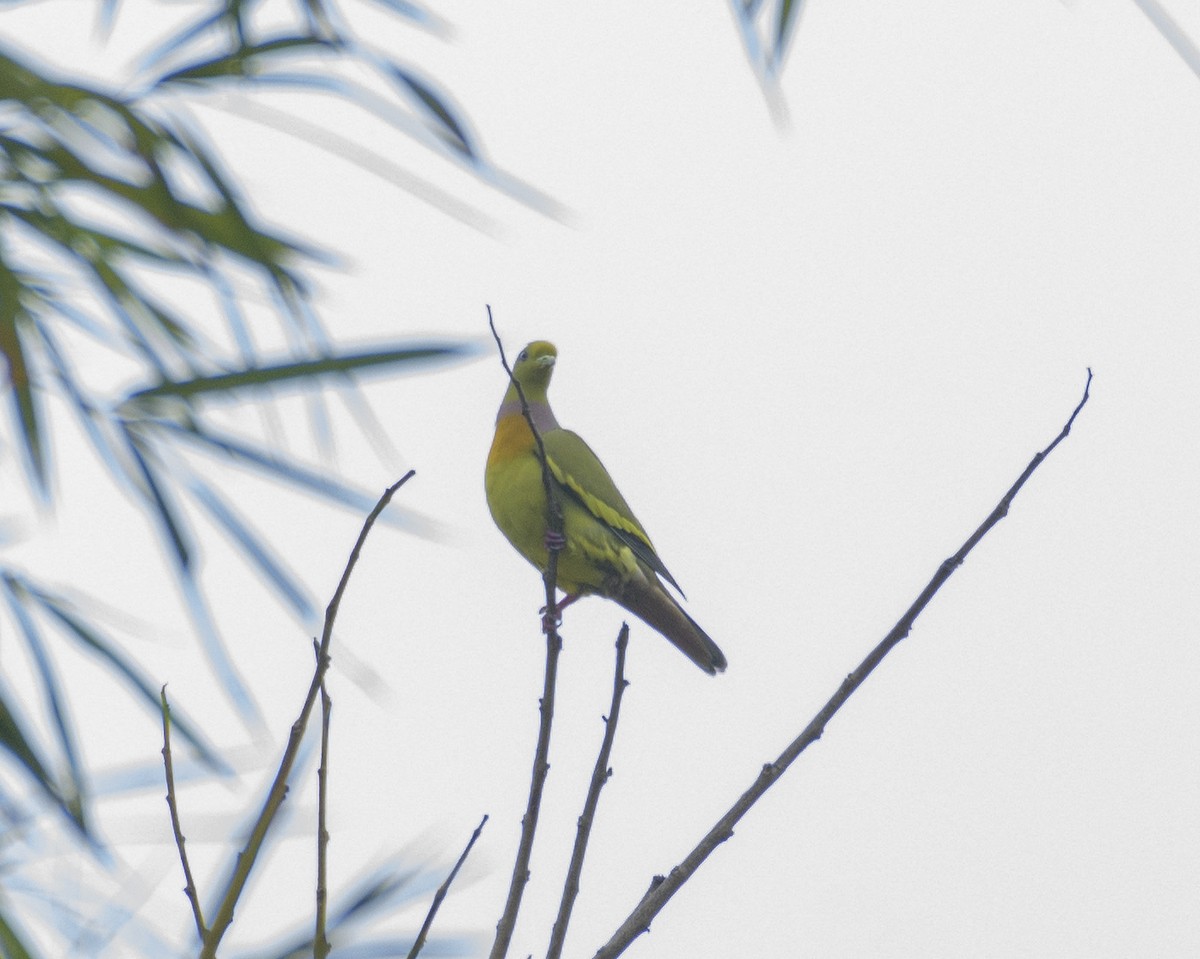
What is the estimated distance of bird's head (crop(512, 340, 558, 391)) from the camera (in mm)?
3926

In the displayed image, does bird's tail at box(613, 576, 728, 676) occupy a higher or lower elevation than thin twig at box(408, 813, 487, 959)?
higher

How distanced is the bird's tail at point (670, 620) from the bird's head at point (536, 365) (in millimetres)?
629

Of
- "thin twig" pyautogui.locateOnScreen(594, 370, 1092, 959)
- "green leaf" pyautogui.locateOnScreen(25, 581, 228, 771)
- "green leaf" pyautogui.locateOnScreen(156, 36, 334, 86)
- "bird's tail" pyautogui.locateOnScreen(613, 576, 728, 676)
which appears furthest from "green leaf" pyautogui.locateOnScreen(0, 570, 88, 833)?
"bird's tail" pyautogui.locateOnScreen(613, 576, 728, 676)

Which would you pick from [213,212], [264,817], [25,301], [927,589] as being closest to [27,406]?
[25,301]

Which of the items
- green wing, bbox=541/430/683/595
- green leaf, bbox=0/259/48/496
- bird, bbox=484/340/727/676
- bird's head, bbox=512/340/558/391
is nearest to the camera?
green leaf, bbox=0/259/48/496

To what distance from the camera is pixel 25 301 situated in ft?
6.92

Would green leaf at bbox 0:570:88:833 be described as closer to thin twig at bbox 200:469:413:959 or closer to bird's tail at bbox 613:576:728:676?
→ thin twig at bbox 200:469:413:959

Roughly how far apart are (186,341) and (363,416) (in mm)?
344

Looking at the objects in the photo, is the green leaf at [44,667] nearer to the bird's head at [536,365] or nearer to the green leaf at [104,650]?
the green leaf at [104,650]

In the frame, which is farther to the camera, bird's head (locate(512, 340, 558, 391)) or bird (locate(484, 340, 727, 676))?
bird's head (locate(512, 340, 558, 391))

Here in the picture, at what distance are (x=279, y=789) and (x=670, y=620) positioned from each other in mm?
2362

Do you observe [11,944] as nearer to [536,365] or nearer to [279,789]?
[279,789]

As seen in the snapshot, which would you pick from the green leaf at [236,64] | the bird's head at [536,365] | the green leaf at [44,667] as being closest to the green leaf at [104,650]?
the green leaf at [44,667]

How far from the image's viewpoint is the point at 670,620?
3.72m
